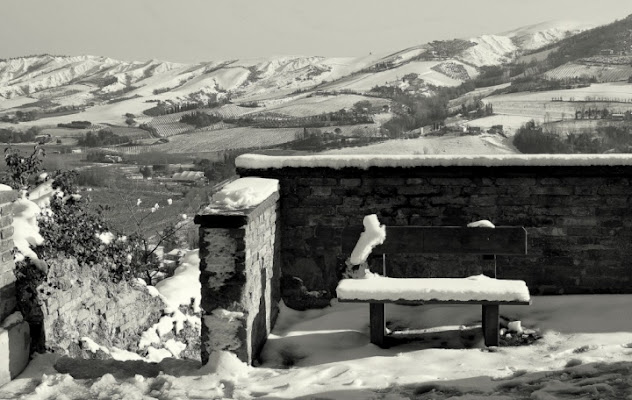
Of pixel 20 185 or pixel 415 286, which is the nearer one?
pixel 415 286

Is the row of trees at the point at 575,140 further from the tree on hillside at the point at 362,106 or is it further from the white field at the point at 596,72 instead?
the white field at the point at 596,72

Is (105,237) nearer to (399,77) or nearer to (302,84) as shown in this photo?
(399,77)

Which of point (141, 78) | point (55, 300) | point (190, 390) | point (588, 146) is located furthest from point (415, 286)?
point (141, 78)

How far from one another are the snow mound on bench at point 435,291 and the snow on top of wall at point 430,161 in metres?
1.42

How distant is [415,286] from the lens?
213 inches

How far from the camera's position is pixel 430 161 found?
6512mm

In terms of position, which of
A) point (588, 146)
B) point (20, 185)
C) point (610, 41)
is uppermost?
Answer: point (610, 41)

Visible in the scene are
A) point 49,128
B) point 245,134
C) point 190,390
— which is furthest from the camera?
point 49,128

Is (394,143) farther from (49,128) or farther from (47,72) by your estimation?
(47,72)

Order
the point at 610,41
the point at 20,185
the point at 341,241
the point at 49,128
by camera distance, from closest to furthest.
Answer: the point at 341,241 < the point at 20,185 < the point at 49,128 < the point at 610,41

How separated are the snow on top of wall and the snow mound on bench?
56.0 inches

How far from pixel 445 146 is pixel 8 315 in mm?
61538

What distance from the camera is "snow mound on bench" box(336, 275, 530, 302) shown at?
524 cm

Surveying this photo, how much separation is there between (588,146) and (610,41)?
75.2 m
